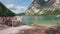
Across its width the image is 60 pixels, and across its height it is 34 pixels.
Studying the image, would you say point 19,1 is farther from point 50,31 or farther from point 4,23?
point 50,31

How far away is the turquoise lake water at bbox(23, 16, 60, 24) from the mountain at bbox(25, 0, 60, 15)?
10 cm

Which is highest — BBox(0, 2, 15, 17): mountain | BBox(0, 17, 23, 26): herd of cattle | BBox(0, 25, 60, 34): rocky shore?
BBox(0, 2, 15, 17): mountain

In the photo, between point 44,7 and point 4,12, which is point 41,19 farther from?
point 4,12

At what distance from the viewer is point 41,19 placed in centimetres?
335

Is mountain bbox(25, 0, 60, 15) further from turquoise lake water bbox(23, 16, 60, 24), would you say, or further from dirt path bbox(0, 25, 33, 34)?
dirt path bbox(0, 25, 33, 34)

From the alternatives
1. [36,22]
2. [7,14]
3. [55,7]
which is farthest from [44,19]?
[7,14]

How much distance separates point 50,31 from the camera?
3275 millimetres

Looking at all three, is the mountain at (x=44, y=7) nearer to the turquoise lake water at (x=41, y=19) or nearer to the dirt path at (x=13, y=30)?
the turquoise lake water at (x=41, y=19)

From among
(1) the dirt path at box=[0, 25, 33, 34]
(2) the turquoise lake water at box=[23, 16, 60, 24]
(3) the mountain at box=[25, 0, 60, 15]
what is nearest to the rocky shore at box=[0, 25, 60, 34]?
(1) the dirt path at box=[0, 25, 33, 34]

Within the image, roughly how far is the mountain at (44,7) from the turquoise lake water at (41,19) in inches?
4.1

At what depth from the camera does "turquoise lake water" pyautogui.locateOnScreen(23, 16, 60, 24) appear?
3321 millimetres

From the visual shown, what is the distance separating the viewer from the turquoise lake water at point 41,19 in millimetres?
3321

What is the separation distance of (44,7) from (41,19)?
33cm

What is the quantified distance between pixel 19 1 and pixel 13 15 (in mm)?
395
